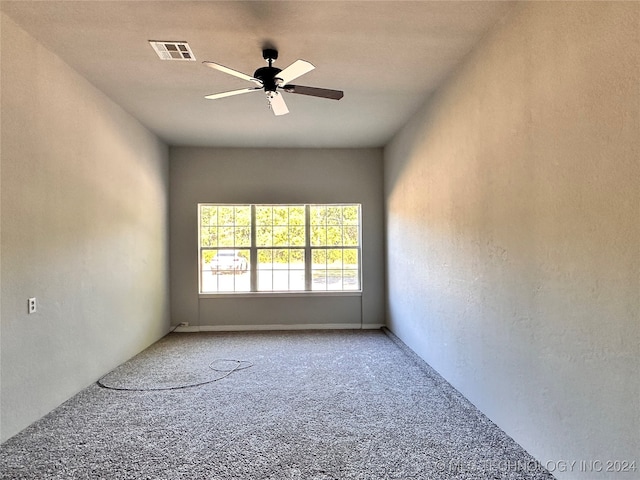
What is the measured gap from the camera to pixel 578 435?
5.62ft

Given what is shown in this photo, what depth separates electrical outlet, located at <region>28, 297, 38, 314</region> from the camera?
8.32 ft

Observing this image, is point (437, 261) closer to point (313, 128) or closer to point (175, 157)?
point (313, 128)

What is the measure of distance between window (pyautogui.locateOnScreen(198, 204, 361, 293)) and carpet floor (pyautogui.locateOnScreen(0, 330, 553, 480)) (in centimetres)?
187

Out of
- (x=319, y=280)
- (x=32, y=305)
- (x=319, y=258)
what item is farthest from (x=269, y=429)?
(x=319, y=258)

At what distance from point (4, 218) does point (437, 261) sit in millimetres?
3367

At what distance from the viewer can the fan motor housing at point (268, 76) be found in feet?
8.35

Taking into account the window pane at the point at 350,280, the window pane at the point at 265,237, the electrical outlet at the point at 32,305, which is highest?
the window pane at the point at 265,237

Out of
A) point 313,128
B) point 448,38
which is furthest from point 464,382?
point 313,128

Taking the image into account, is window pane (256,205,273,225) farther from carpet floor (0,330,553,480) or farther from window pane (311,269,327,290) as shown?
carpet floor (0,330,553,480)

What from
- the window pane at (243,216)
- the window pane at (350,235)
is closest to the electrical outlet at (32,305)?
the window pane at (243,216)

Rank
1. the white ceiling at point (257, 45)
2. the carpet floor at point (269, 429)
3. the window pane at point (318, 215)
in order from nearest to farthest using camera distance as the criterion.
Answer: the carpet floor at point (269, 429) → the white ceiling at point (257, 45) → the window pane at point (318, 215)

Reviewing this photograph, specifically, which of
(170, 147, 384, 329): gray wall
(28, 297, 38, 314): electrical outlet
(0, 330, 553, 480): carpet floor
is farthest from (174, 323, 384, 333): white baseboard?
(28, 297, 38, 314): electrical outlet

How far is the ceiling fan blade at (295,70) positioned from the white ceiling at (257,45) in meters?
0.27

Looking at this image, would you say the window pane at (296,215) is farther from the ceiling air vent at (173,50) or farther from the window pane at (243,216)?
the ceiling air vent at (173,50)
